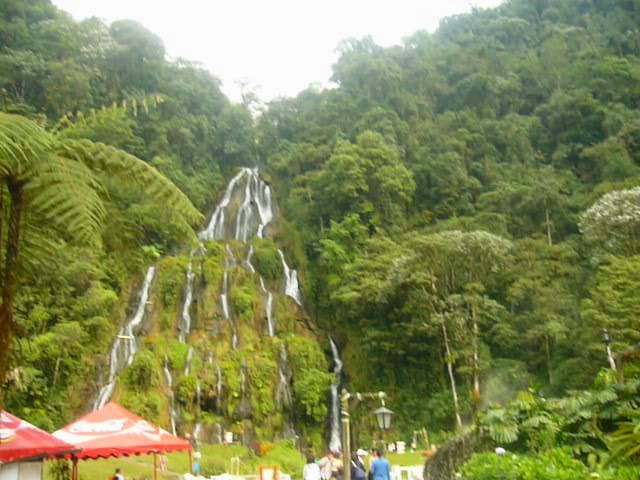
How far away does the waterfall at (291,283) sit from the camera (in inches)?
1028

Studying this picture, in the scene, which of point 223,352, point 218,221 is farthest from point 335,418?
point 218,221

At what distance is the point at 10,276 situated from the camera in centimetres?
445

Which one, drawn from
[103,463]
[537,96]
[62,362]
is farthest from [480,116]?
[103,463]

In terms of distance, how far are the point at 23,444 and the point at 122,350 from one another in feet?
47.4

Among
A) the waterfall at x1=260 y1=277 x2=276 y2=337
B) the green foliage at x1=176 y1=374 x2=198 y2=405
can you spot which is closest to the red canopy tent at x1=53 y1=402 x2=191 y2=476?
the green foliage at x1=176 y1=374 x2=198 y2=405

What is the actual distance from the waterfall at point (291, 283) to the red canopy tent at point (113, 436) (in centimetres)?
1628

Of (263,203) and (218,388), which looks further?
(263,203)

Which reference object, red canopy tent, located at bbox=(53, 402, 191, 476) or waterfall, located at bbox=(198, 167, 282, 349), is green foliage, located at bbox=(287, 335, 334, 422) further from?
red canopy tent, located at bbox=(53, 402, 191, 476)

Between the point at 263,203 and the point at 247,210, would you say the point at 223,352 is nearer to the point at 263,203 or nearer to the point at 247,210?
the point at 247,210

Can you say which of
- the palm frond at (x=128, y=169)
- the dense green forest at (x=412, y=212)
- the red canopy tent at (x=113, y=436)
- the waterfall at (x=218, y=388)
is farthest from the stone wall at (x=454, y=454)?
the waterfall at (x=218, y=388)

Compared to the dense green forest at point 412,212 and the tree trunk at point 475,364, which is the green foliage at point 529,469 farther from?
the tree trunk at point 475,364

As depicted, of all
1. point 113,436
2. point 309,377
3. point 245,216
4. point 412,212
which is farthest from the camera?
point 245,216

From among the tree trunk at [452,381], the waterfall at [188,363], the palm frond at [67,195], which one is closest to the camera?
the palm frond at [67,195]

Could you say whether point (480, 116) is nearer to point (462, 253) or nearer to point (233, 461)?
point (462, 253)
